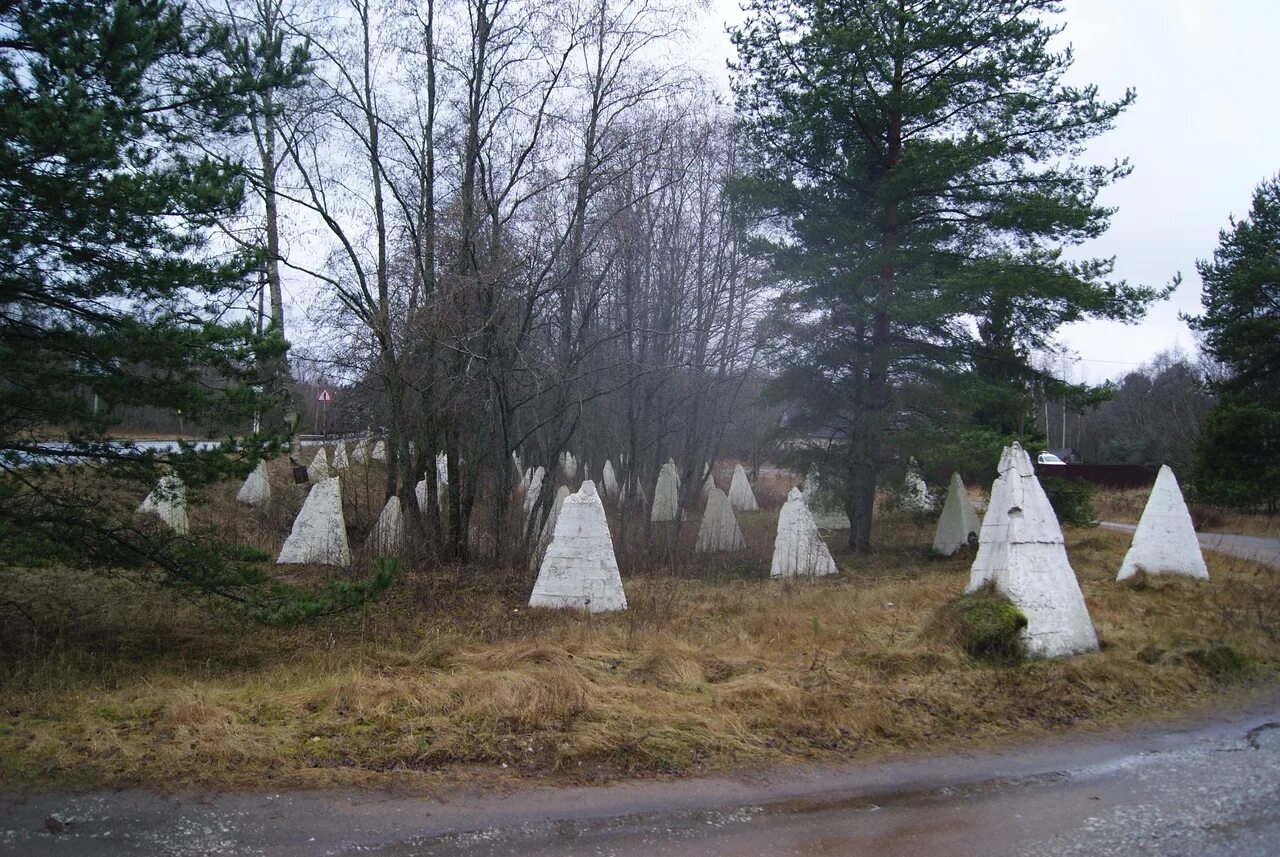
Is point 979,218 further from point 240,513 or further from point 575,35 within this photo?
point 240,513

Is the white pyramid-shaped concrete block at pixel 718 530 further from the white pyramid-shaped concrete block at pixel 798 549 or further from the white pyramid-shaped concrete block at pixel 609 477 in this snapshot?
the white pyramid-shaped concrete block at pixel 609 477

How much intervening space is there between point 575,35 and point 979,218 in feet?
26.0

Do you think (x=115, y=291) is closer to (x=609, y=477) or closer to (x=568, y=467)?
(x=609, y=477)

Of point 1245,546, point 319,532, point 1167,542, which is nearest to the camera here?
point 1167,542

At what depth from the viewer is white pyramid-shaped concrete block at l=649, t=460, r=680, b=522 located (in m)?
23.1

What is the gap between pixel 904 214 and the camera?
16.8 m

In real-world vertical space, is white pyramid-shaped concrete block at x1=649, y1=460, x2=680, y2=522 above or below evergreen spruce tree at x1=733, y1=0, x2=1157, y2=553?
below

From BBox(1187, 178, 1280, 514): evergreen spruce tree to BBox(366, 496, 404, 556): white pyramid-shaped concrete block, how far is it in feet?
73.2

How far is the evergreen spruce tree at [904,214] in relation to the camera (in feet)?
49.3

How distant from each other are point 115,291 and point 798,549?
1025 centimetres

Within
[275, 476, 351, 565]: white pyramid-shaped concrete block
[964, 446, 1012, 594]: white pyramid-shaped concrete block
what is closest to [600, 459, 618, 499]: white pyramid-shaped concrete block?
[275, 476, 351, 565]: white pyramid-shaped concrete block

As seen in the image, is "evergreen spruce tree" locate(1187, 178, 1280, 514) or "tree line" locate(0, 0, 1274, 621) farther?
"evergreen spruce tree" locate(1187, 178, 1280, 514)

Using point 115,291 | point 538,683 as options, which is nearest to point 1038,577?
point 538,683

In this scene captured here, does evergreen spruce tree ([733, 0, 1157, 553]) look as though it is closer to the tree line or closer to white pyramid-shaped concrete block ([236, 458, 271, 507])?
the tree line
